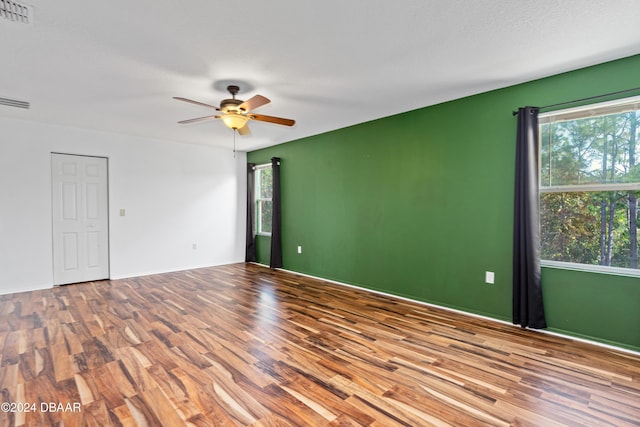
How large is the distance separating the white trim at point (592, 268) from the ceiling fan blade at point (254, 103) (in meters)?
3.08

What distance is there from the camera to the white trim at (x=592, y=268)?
2674 mm

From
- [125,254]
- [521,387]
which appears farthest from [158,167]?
[521,387]

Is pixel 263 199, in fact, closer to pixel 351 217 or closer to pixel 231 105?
pixel 351 217

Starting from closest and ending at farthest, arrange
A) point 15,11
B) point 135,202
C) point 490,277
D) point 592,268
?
point 15,11, point 592,268, point 490,277, point 135,202

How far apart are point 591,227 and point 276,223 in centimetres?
458

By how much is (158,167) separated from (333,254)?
354 cm

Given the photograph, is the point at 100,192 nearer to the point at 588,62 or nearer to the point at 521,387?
the point at 521,387

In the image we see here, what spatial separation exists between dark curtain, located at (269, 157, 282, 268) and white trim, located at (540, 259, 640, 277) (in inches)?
165

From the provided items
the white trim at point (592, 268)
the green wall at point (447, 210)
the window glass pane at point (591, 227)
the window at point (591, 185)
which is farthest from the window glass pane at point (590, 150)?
the white trim at point (592, 268)

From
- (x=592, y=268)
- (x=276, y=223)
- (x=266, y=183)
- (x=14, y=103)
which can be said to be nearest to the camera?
(x=592, y=268)

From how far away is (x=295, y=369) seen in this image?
2.36 m

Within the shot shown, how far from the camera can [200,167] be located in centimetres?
632

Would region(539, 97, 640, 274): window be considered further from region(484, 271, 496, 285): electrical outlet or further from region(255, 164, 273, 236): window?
region(255, 164, 273, 236): window

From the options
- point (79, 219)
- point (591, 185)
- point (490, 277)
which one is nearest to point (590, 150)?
point (591, 185)
